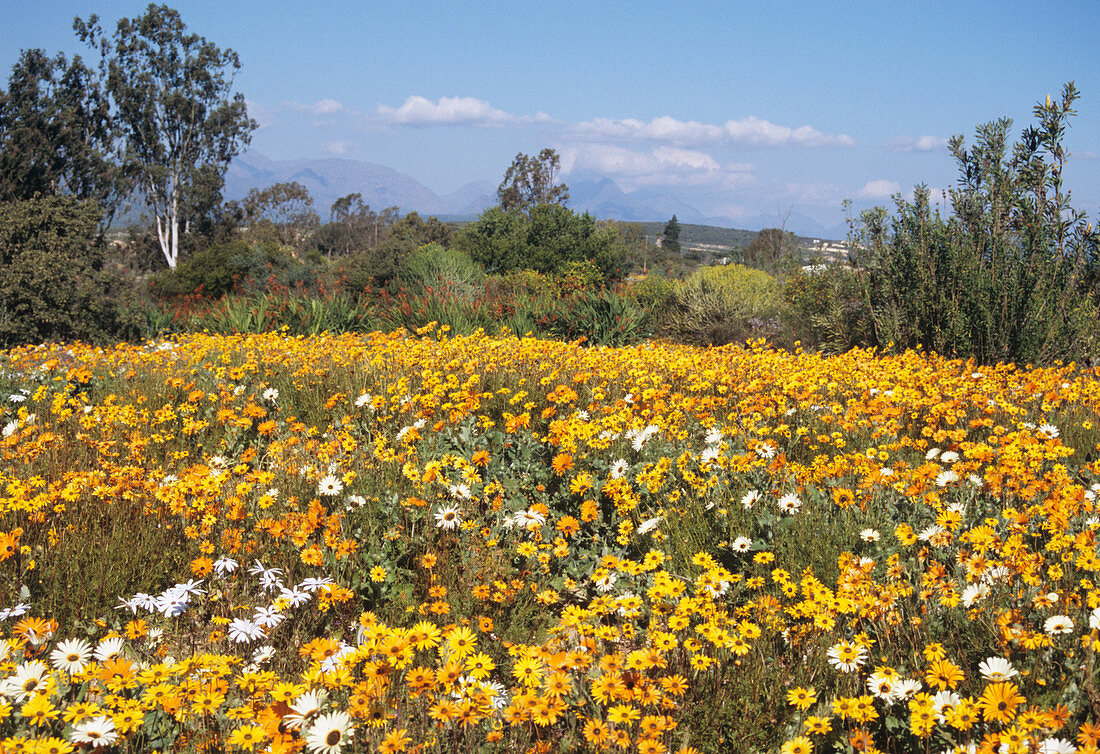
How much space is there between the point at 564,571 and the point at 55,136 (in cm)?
4130

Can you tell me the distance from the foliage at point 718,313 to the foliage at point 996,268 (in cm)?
327

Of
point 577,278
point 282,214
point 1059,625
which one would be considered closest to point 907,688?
point 1059,625

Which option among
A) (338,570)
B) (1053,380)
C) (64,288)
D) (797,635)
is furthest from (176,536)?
(64,288)

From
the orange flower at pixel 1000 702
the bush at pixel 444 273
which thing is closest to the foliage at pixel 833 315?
the bush at pixel 444 273

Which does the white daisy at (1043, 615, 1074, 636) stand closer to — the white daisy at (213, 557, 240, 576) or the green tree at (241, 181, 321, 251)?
the white daisy at (213, 557, 240, 576)

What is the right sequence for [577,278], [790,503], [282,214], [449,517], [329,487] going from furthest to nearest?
[282,214] → [577,278] → [329,487] → [449,517] → [790,503]

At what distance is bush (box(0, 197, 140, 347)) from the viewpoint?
13.9 m

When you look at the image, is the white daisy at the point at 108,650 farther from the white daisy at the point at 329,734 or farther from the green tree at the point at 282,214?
the green tree at the point at 282,214

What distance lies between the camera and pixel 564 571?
9.86 feet

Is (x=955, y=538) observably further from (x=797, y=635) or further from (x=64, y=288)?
(x=64, y=288)

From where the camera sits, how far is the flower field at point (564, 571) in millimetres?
1726

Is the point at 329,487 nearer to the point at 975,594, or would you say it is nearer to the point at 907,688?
the point at 907,688

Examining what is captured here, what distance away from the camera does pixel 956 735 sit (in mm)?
1852

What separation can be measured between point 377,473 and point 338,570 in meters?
0.79
